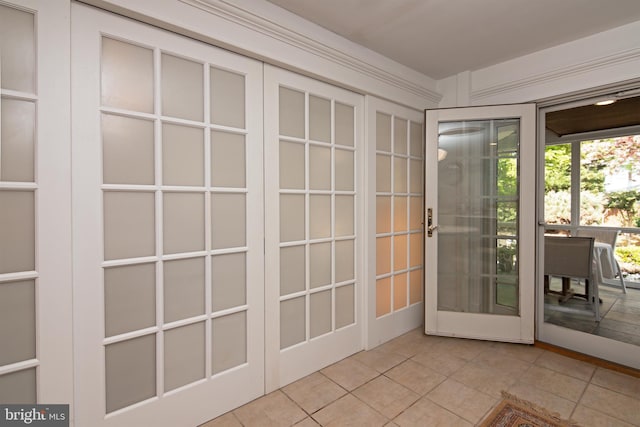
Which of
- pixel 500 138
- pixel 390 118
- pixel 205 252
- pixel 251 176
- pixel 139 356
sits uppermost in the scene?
pixel 390 118

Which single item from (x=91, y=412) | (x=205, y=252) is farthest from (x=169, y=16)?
(x=91, y=412)

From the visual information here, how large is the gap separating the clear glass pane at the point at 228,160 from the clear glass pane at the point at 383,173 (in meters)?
1.24

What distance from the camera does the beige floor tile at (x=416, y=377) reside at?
1.96 m

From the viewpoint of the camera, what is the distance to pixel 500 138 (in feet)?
8.79

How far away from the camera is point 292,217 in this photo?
2.05 meters

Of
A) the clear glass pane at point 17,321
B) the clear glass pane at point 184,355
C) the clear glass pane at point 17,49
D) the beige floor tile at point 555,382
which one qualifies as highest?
the clear glass pane at point 17,49

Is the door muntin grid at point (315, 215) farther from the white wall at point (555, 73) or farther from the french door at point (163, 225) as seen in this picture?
the white wall at point (555, 73)

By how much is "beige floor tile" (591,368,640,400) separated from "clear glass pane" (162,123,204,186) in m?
2.94

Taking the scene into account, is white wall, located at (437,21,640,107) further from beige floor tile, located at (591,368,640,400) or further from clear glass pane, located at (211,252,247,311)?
clear glass pane, located at (211,252,247,311)

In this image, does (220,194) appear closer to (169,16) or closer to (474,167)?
(169,16)

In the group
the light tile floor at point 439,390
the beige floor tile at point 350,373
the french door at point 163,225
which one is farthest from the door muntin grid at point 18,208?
the beige floor tile at point 350,373

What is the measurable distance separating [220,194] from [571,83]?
110 inches

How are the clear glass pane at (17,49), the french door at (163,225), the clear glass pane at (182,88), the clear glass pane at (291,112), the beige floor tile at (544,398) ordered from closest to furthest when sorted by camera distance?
the clear glass pane at (17,49) < the french door at (163,225) < the clear glass pane at (182,88) < the beige floor tile at (544,398) < the clear glass pane at (291,112)

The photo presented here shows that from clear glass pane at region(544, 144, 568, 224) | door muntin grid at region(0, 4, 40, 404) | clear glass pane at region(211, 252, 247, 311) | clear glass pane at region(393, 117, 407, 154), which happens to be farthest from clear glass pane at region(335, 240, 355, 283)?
clear glass pane at region(544, 144, 568, 224)
